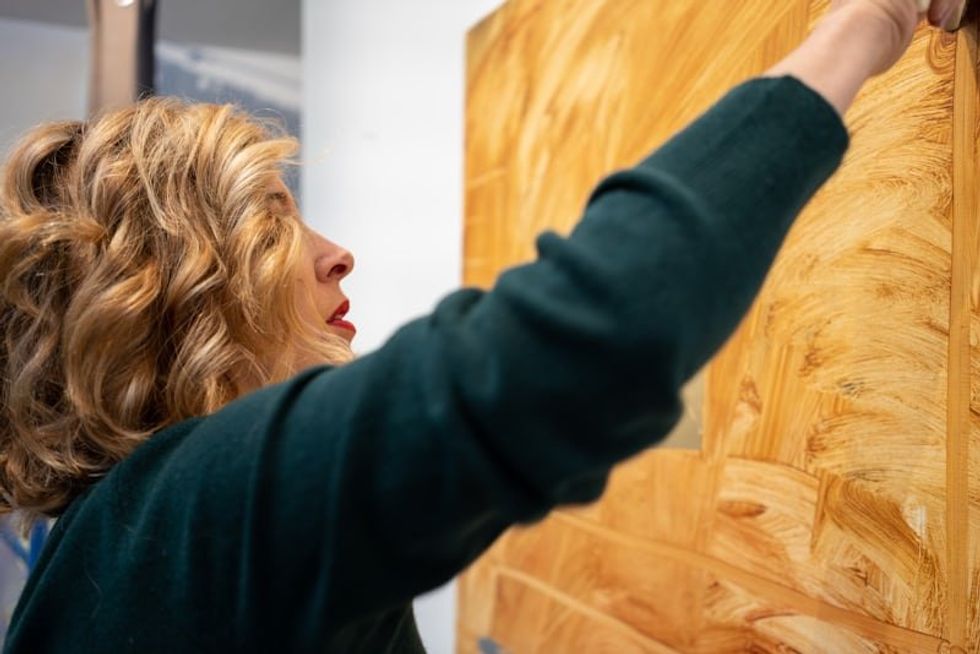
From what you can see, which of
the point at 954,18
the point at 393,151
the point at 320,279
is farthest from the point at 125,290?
the point at 393,151

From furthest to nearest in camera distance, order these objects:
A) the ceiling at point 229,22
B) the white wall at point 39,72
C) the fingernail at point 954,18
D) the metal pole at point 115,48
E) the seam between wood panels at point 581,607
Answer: the ceiling at point 229,22 < the white wall at point 39,72 < the metal pole at point 115,48 < the seam between wood panels at point 581,607 < the fingernail at point 954,18

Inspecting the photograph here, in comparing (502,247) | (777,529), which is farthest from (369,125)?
(777,529)

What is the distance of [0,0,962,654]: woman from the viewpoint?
0.41 meters

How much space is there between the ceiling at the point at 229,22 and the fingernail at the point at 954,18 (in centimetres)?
198

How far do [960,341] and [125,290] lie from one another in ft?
1.78

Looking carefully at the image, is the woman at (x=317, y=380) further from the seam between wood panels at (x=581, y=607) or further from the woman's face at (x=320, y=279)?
the seam between wood panels at (x=581, y=607)

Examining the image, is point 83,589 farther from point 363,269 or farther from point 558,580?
point 363,269

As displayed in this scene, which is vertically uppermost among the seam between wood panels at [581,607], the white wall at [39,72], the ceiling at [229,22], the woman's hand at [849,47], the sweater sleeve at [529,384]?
the woman's hand at [849,47]

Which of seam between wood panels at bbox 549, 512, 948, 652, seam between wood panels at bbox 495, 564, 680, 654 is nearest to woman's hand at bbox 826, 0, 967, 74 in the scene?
seam between wood panels at bbox 549, 512, 948, 652

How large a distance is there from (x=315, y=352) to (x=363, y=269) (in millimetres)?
985

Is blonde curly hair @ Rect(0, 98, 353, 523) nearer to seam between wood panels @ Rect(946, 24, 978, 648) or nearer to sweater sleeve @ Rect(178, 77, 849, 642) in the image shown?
sweater sleeve @ Rect(178, 77, 849, 642)

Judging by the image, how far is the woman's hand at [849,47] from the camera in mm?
476

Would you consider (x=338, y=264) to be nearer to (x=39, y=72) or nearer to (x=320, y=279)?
(x=320, y=279)

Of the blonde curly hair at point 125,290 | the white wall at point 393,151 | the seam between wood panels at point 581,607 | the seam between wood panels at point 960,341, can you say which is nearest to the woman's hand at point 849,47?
the seam between wood panels at point 960,341
